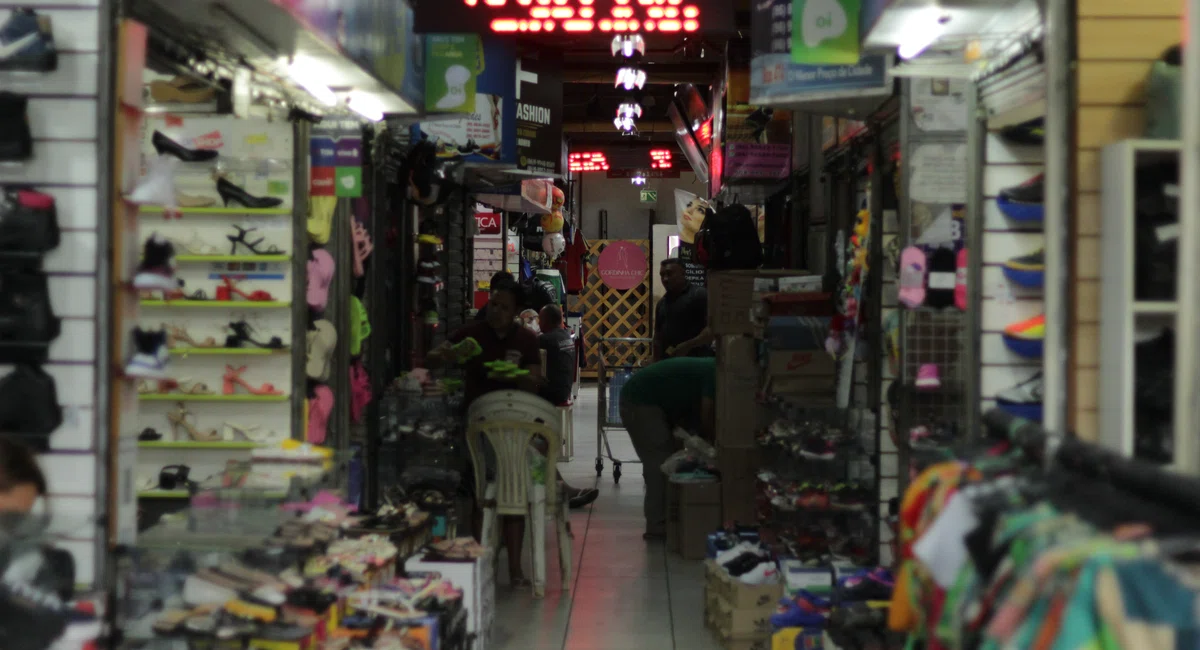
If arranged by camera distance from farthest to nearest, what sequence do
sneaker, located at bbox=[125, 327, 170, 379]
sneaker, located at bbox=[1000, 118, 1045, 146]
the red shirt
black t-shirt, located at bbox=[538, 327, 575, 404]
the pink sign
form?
the pink sign, black t-shirt, located at bbox=[538, 327, 575, 404], the red shirt, sneaker, located at bbox=[1000, 118, 1045, 146], sneaker, located at bbox=[125, 327, 170, 379]

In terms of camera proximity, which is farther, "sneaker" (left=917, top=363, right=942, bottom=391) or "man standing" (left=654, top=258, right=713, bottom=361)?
"man standing" (left=654, top=258, right=713, bottom=361)

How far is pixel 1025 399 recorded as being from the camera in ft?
11.8

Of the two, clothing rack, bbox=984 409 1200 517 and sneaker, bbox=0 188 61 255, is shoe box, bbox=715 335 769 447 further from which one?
sneaker, bbox=0 188 61 255

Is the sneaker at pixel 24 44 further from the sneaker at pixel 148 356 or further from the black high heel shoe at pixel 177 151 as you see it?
the black high heel shoe at pixel 177 151

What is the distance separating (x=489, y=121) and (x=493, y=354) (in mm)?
2217

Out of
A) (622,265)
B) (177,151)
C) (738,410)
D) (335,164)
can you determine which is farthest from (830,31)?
(622,265)

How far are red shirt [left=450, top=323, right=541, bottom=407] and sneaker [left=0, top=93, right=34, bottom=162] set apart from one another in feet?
16.5

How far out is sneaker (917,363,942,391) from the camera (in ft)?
14.9

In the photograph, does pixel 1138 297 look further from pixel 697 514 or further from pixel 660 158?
pixel 660 158

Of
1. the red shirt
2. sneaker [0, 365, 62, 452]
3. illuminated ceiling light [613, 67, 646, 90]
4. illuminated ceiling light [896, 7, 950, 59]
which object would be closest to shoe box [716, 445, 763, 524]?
the red shirt

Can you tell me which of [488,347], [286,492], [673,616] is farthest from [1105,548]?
[488,347]

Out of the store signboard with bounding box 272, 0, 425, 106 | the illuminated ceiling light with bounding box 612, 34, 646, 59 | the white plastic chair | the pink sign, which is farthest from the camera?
the pink sign

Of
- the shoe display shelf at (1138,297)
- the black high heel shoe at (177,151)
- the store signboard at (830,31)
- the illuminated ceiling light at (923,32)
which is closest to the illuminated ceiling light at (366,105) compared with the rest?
the black high heel shoe at (177,151)

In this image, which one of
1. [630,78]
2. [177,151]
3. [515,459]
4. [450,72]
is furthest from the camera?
[630,78]
